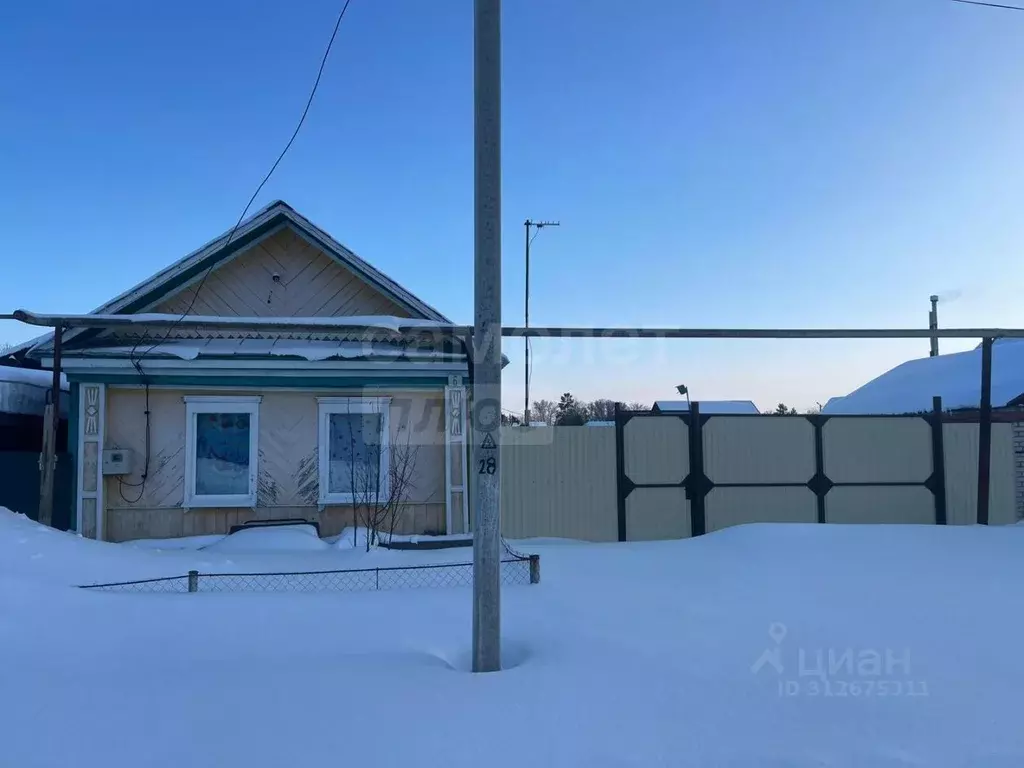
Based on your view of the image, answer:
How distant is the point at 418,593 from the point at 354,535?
125 inches

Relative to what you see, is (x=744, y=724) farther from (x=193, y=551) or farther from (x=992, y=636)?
(x=193, y=551)

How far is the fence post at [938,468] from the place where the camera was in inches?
361

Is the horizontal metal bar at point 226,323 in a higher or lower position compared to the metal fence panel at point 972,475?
higher

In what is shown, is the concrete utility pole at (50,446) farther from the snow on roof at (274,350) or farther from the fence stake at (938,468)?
the fence stake at (938,468)

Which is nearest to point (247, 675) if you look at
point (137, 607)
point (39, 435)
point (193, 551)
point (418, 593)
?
point (137, 607)

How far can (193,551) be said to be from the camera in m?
7.37

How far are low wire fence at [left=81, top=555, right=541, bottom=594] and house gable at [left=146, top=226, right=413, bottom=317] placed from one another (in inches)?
167

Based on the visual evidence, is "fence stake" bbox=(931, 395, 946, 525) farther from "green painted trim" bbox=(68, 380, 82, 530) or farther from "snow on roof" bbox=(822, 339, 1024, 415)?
"green painted trim" bbox=(68, 380, 82, 530)

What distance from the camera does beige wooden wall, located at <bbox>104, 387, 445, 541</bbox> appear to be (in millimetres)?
8281

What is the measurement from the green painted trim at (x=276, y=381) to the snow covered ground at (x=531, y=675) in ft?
10.2

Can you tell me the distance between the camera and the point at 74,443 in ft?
26.6

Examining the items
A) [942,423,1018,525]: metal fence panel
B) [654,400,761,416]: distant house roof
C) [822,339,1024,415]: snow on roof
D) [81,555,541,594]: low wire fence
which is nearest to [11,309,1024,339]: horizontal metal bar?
[942,423,1018,525]: metal fence panel

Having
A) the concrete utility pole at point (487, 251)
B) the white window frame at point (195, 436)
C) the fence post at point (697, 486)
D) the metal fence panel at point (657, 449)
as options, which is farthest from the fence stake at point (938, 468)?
the white window frame at point (195, 436)

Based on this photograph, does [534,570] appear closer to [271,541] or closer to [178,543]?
[271,541]
